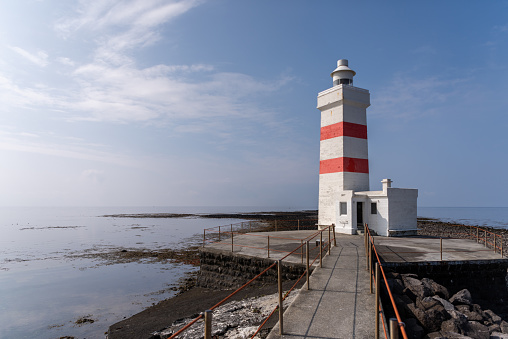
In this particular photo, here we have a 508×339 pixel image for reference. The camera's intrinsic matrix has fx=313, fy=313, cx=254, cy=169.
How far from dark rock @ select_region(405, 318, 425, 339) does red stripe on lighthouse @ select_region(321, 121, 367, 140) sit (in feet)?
39.7

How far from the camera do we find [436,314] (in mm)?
6762

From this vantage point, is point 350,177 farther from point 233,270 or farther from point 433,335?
point 433,335

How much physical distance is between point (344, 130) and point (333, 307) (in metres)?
13.0

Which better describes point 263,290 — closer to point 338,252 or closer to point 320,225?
point 338,252

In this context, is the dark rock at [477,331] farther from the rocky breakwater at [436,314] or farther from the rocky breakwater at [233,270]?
the rocky breakwater at [233,270]

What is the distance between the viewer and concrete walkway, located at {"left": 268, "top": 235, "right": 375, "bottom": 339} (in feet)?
16.3

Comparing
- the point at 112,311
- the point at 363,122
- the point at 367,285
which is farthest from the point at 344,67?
the point at 112,311

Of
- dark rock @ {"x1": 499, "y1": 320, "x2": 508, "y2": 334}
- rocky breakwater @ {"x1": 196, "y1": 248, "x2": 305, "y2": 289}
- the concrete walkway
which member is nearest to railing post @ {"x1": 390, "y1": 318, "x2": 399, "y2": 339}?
the concrete walkway

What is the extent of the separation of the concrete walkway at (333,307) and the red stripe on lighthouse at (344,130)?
993cm

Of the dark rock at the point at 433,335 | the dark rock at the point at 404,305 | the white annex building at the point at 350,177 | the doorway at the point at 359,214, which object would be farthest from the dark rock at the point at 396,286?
the doorway at the point at 359,214

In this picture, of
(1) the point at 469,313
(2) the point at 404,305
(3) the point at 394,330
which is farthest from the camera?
(1) the point at 469,313

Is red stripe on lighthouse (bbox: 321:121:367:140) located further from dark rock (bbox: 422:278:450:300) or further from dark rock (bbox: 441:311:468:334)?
dark rock (bbox: 441:311:468:334)

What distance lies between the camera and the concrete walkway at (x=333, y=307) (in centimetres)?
497

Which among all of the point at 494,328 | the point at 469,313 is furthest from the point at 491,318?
the point at 494,328
